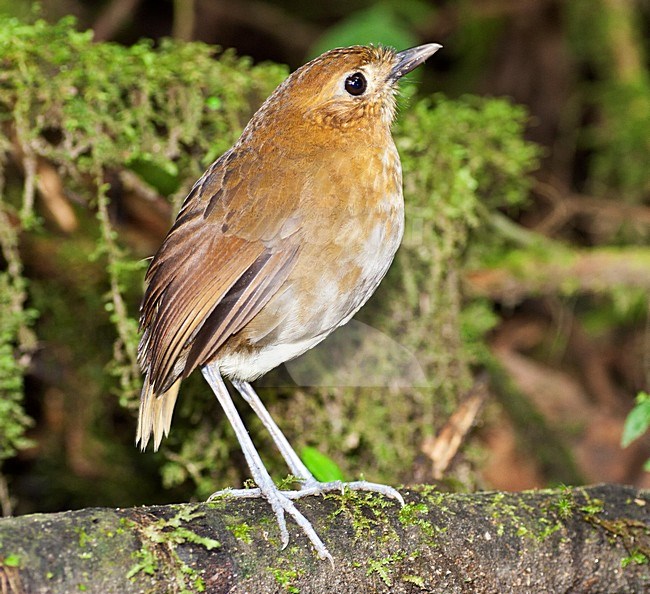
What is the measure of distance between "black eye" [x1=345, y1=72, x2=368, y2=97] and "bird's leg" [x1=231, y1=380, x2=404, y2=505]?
946 mm

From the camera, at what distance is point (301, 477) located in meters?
2.59

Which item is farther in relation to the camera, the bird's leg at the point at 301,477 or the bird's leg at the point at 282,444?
the bird's leg at the point at 282,444

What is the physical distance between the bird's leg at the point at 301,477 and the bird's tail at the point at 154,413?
0.72 feet

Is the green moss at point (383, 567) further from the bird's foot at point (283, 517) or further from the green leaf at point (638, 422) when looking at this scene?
the green leaf at point (638, 422)

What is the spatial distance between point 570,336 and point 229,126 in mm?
3578

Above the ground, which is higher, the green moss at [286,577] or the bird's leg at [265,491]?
the bird's leg at [265,491]

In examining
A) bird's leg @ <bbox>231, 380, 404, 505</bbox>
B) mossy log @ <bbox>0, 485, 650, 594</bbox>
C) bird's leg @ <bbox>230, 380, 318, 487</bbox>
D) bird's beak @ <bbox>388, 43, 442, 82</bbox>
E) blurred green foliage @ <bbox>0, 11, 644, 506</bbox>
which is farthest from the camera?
blurred green foliage @ <bbox>0, 11, 644, 506</bbox>

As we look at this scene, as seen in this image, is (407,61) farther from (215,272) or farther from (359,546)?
(359,546)

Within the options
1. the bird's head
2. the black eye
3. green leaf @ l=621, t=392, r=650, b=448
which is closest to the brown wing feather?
the bird's head

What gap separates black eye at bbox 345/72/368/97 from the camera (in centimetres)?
265

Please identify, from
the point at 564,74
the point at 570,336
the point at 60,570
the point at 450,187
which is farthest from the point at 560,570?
the point at 564,74

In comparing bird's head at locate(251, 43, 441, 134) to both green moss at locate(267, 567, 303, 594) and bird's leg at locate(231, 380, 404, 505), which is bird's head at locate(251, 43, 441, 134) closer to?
bird's leg at locate(231, 380, 404, 505)

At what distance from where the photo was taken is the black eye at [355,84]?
8.68ft

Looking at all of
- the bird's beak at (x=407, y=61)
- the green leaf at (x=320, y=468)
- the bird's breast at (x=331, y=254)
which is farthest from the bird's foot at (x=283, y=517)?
the bird's beak at (x=407, y=61)
